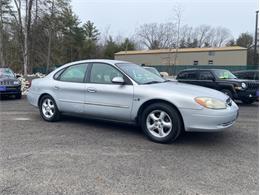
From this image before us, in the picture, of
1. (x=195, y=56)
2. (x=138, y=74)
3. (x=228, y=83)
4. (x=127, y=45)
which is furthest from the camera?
(x=127, y=45)

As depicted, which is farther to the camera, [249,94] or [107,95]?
[249,94]

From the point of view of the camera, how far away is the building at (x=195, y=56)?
48034 mm

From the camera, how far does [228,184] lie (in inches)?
131

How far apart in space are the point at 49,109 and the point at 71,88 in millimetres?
965

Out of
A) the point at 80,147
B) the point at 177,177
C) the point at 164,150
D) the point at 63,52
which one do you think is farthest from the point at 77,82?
the point at 63,52

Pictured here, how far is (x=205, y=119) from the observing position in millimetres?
4586

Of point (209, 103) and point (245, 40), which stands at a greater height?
point (245, 40)

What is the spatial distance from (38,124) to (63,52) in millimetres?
45123

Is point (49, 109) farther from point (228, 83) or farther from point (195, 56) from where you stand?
point (195, 56)

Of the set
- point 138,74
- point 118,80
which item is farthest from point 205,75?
point 118,80

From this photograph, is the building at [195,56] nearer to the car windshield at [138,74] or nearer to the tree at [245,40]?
the tree at [245,40]

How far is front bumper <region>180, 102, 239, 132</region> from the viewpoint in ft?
Result: 15.0

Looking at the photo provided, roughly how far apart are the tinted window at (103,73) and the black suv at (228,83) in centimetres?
619

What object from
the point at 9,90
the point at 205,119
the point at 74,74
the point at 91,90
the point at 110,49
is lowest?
the point at 205,119
